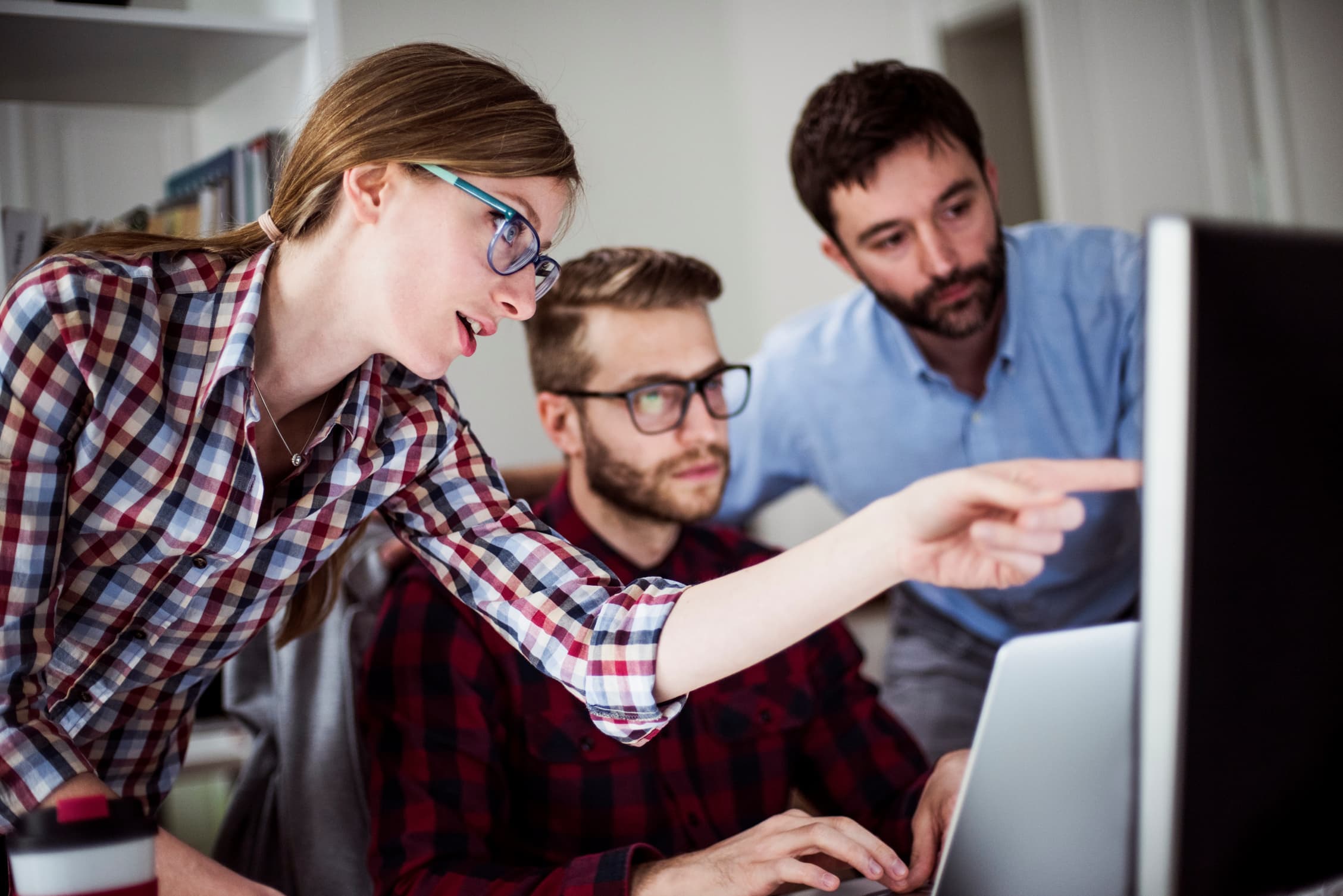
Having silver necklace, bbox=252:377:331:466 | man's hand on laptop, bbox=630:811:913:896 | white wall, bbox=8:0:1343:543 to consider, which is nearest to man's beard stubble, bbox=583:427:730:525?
silver necklace, bbox=252:377:331:466

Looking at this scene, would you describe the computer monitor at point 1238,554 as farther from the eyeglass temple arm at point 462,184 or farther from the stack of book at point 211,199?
the stack of book at point 211,199

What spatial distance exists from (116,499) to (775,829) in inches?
23.3

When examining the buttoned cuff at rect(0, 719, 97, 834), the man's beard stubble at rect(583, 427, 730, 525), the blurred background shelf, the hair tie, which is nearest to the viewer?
the buttoned cuff at rect(0, 719, 97, 834)

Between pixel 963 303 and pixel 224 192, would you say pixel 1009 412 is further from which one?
pixel 224 192

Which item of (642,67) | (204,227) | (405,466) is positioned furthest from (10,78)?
(642,67)

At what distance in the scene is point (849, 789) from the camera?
4.50ft

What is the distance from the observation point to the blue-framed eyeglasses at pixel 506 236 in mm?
998

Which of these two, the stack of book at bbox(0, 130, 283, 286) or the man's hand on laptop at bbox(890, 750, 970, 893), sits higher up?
the stack of book at bbox(0, 130, 283, 286)

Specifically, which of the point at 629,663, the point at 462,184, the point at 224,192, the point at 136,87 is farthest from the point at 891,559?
the point at 136,87

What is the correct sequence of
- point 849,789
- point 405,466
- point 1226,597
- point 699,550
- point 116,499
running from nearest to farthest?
point 1226,597 < point 116,499 < point 405,466 < point 849,789 < point 699,550

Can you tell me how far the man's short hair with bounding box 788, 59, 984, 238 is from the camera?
1880 mm

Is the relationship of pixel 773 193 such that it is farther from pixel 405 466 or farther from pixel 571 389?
pixel 405 466

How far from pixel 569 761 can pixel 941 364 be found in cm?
109

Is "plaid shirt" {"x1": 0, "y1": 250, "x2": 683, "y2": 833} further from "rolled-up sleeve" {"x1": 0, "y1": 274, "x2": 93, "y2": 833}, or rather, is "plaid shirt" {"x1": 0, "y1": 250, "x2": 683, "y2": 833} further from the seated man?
the seated man
